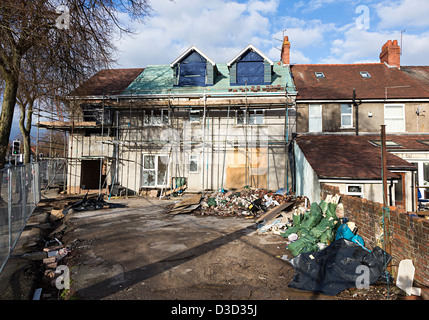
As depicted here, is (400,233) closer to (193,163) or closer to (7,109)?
(7,109)

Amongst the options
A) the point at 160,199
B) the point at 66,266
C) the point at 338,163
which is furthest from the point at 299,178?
the point at 66,266

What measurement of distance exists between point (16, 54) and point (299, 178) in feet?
42.1

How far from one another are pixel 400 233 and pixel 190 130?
12524 mm

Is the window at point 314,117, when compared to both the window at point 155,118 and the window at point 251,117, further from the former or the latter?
the window at point 155,118

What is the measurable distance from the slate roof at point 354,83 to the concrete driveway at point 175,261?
1066 cm

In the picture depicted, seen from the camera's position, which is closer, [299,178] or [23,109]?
[299,178]

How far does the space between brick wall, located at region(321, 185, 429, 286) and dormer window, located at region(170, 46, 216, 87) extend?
12862mm

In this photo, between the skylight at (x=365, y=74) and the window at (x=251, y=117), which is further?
the skylight at (x=365, y=74)

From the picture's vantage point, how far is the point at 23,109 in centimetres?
1516

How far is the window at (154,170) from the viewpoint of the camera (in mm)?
15617

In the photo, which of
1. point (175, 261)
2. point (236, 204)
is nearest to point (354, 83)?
point (236, 204)

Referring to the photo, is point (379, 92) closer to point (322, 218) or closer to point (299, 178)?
point (299, 178)

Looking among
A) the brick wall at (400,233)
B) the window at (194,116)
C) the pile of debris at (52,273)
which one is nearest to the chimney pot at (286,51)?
the window at (194,116)

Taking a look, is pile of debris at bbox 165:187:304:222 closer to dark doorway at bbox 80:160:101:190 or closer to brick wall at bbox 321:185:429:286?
brick wall at bbox 321:185:429:286
